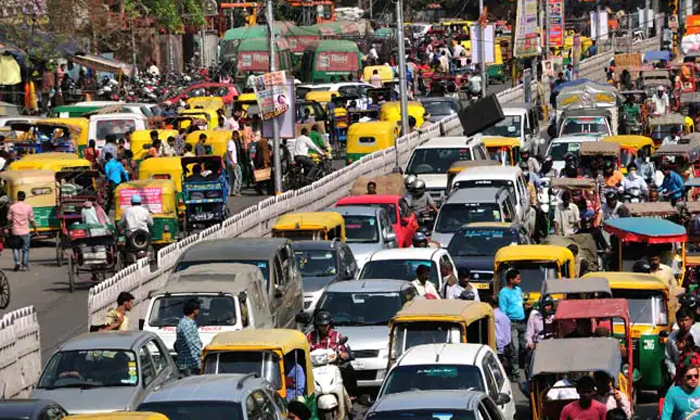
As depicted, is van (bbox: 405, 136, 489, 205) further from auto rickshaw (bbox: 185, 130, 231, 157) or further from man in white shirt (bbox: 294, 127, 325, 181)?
auto rickshaw (bbox: 185, 130, 231, 157)

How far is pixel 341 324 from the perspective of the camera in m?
20.1

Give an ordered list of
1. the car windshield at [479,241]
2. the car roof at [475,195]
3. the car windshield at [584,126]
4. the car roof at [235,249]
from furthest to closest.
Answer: the car windshield at [584,126]
the car roof at [475,195]
the car windshield at [479,241]
the car roof at [235,249]

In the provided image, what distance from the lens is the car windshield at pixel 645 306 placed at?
19.8 metres

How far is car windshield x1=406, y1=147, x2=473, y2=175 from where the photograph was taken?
3572 centimetres

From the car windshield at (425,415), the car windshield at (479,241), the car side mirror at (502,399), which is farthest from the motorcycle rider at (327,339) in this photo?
the car windshield at (479,241)

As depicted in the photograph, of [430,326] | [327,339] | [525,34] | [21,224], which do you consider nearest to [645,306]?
[430,326]

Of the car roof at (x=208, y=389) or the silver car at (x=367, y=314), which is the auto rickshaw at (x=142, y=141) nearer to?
the silver car at (x=367, y=314)

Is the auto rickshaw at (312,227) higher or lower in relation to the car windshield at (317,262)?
higher

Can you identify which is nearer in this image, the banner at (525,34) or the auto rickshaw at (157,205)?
the auto rickshaw at (157,205)

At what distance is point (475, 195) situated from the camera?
28906 millimetres

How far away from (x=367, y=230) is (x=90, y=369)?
11.1 metres

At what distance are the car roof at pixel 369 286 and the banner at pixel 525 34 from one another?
33.8 meters

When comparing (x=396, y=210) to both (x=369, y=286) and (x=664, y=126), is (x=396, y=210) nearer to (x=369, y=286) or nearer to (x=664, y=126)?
(x=369, y=286)

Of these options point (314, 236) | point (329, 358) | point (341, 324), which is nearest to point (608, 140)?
point (314, 236)
